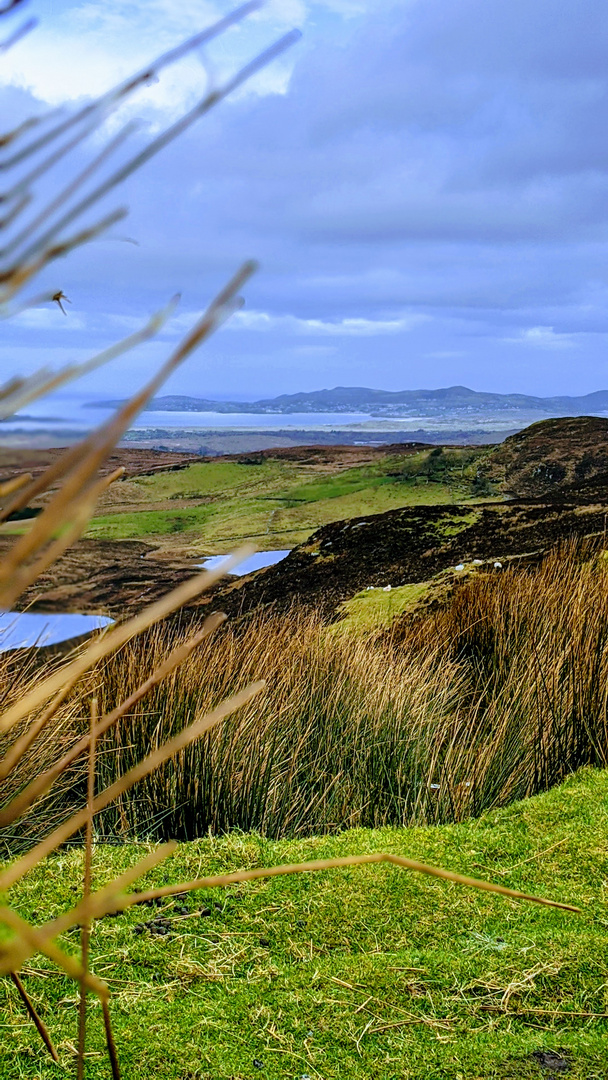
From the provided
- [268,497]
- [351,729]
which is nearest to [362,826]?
[351,729]

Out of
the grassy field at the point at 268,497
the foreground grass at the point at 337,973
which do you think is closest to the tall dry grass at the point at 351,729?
the foreground grass at the point at 337,973

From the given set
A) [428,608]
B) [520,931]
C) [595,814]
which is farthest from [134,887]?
[428,608]

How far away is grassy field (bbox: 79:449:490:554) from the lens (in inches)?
559

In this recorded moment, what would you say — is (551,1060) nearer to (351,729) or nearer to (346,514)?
(351,729)

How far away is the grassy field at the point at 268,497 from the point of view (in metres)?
14.2

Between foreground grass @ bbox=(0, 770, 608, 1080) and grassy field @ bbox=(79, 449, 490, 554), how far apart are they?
8.81m

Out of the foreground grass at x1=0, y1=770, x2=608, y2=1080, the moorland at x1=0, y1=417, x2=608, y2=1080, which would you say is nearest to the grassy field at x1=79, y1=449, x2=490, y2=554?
the moorland at x1=0, y1=417, x2=608, y2=1080

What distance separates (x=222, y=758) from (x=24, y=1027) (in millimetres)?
1814

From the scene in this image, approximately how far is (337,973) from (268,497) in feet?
46.6

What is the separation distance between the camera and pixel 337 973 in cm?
241

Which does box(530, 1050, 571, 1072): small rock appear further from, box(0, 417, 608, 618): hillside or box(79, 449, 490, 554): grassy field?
box(79, 449, 490, 554): grassy field

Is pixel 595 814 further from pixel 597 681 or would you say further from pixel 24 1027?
pixel 24 1027

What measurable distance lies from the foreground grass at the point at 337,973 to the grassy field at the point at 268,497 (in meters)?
8.81

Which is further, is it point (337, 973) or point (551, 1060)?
point (337, 973)
